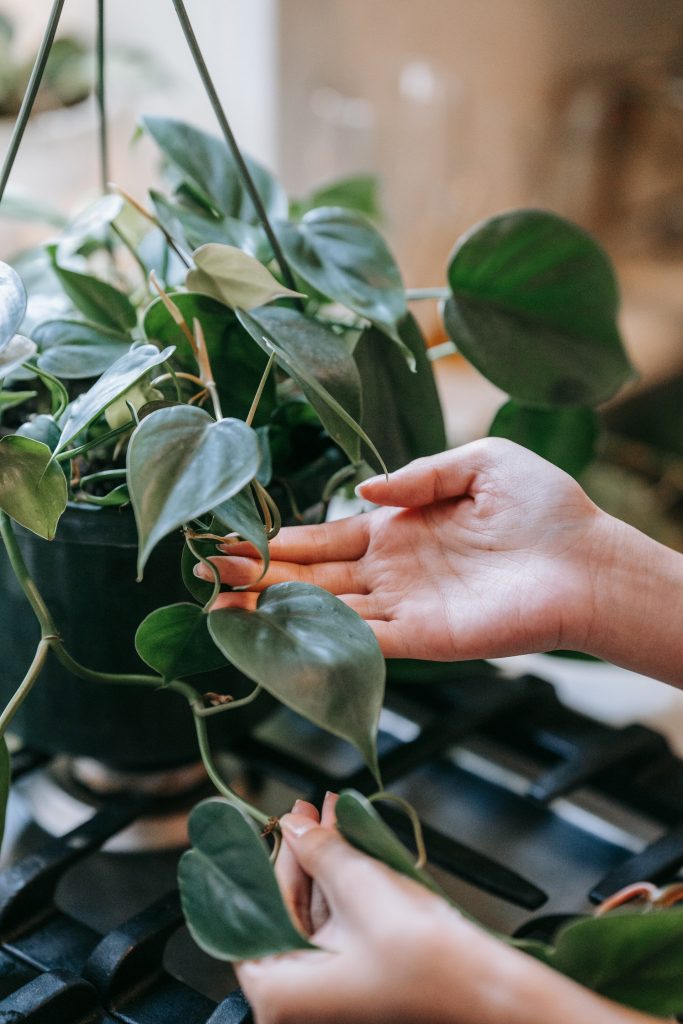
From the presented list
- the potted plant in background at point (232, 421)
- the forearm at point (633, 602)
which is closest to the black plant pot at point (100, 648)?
the potted plant in background at point (232, 421)

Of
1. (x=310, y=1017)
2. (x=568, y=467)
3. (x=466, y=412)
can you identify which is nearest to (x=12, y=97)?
(x=466, y=412)

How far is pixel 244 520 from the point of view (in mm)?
402

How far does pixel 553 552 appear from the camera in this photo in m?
0.49

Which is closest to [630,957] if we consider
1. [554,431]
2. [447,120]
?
[554,431]

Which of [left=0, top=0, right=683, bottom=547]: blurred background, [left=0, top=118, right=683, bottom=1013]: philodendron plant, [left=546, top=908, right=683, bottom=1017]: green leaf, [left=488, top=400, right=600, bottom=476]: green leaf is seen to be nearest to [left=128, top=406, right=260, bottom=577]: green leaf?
[left=0, top=118, right=683, bottom=1013]: philodendron plant

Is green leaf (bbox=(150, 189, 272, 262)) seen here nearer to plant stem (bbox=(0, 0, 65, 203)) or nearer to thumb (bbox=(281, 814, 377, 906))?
plant stem (bbox=(0, 0, 65, 203))

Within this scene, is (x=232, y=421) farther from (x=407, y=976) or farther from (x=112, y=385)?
(x=407, y=976)

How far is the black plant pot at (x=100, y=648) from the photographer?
1.64ft

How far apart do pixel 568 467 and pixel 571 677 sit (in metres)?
0.20

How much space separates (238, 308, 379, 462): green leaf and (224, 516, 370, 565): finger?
0.18 feet

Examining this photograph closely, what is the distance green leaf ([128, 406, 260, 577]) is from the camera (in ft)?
1.15

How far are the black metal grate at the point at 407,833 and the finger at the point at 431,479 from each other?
220 millimetres

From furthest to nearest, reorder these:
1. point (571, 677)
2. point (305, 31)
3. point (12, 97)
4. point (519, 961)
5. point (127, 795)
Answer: point (305, 31) → point (12, 97) → point (571, 677) → point (127, 795) → point (519, 961)

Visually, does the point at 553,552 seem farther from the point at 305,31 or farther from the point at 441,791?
the point at 305,31
